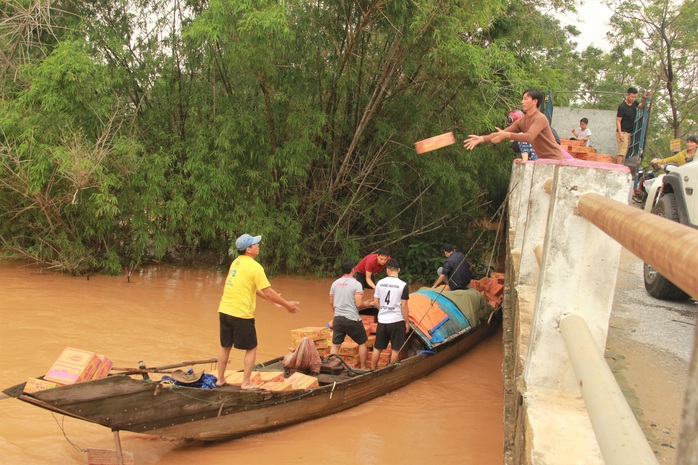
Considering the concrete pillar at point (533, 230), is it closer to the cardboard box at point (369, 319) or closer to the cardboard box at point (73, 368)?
the cardboard box at point (73, 368)

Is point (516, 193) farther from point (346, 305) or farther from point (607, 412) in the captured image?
point (607, 412)

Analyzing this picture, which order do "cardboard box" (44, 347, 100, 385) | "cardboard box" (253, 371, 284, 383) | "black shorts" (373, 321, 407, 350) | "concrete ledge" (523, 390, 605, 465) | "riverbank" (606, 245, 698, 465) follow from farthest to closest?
"black shorts" (373, 321, 407, 350)
"cardboard box" (253, 371, 284, 383)
"cardboard box" (44, 347, 100, 385)
"riverbank" (606, 245, 698, 465)
"concrete ledge" (523, 390, 605, 465)

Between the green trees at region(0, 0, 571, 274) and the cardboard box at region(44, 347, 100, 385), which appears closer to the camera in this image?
the cardboard box at region(44, 347, 100, 385)

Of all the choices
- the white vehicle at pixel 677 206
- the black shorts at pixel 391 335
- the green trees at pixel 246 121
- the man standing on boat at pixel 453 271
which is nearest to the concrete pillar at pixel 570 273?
the white vehicle at pixel 677 206

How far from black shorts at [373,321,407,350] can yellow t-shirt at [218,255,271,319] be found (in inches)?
97.7

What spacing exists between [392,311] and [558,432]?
6.36 meters

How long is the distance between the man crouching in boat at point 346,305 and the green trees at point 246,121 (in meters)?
5.35

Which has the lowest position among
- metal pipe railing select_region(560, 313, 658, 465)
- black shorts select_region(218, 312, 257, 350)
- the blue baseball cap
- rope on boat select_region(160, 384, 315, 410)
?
rope on boat select_region(160, 384, 315, 410)

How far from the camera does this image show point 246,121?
44.9 feet

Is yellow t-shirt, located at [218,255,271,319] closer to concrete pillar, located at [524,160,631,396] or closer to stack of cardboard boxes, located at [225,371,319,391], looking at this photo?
stack of cardboard boxes, located at [225,371,319,391]

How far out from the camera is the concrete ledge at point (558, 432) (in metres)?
1.92

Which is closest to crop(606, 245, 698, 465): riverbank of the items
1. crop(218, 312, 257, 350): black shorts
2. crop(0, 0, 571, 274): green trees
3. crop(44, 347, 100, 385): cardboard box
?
crop(218, 312, 257, 350): black shorts

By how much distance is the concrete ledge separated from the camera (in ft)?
6.31

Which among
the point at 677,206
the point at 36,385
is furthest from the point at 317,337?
the point at 677,206
